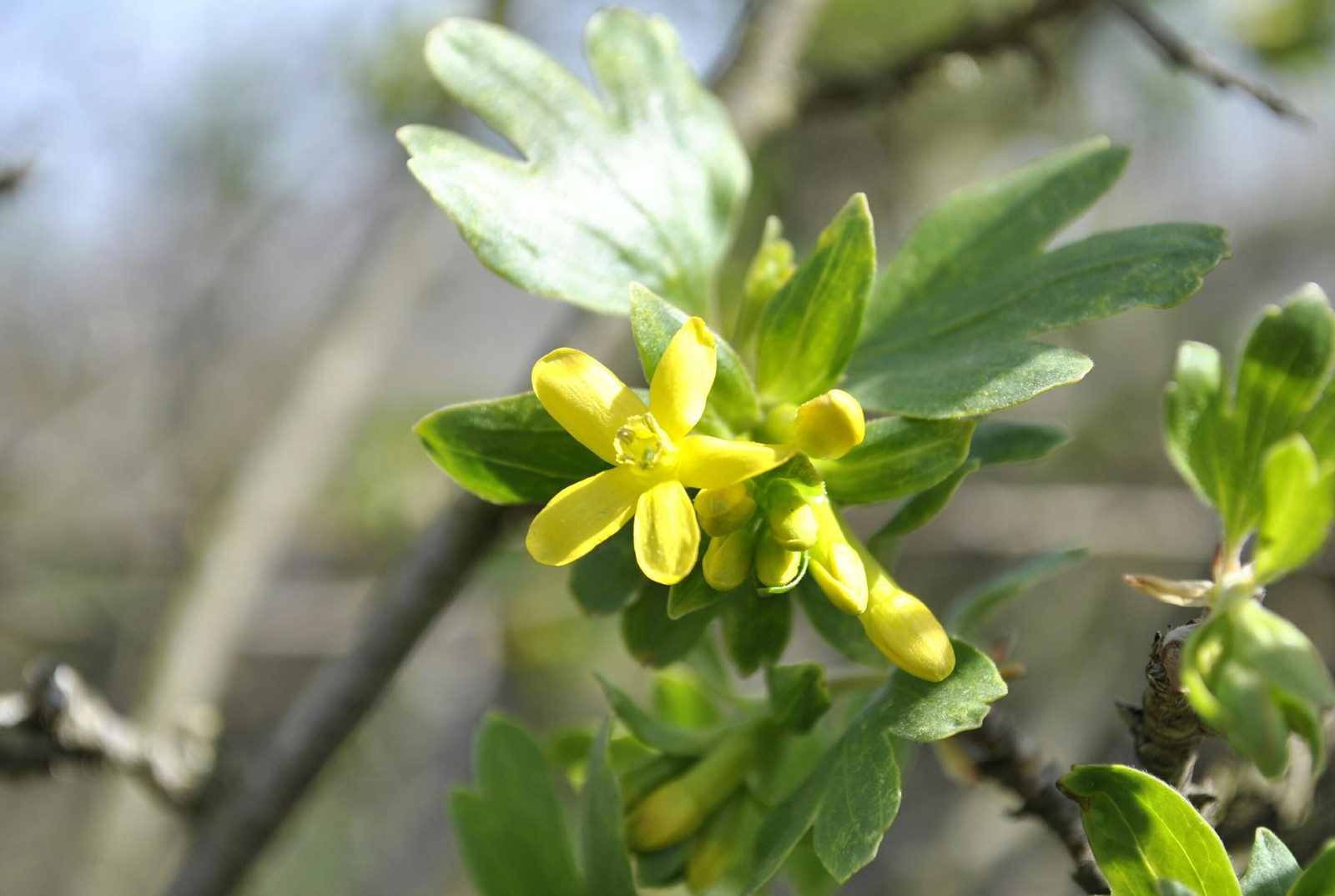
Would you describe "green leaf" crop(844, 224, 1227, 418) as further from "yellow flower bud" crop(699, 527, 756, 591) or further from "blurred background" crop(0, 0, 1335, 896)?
"blurred background" crop(0, 0, 1335, 896)

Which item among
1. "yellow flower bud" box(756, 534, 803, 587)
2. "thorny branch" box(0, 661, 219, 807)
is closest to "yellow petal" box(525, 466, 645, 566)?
"yellow flower bud" box(756, 534, 803, 587)

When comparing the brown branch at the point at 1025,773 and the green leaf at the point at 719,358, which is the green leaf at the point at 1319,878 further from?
the green leaf at the point at 719,358

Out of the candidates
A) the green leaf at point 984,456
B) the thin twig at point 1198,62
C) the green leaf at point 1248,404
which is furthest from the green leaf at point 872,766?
the thin twig at point 1198,62

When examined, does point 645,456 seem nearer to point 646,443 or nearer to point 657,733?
point 646,443

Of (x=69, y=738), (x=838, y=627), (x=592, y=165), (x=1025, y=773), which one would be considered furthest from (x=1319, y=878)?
(x=69, y=738)

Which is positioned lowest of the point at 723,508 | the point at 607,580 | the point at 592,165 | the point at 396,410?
the point at 396,410

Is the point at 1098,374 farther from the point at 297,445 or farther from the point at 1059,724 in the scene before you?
the point at 297,445
